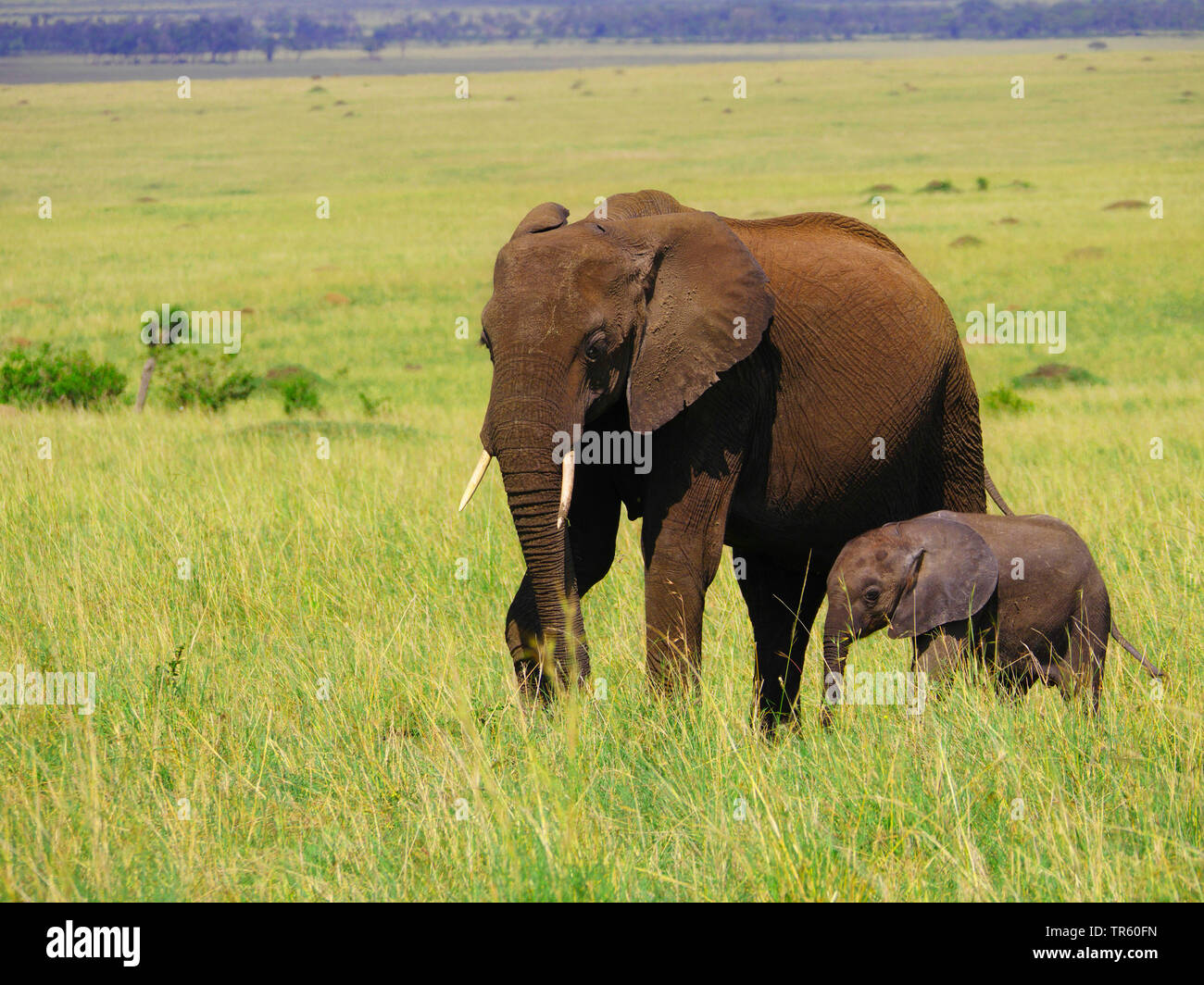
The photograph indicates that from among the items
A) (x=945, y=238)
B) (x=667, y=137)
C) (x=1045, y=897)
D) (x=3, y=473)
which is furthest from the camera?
(x=667, y=137)

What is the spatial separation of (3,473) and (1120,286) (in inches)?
1084

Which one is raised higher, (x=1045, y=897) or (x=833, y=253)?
(x=833, y=253)

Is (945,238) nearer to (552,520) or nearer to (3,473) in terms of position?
(3,473)

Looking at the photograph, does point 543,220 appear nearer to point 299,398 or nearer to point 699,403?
point 699,403

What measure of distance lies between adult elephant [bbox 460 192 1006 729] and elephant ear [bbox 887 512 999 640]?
1.95 ft

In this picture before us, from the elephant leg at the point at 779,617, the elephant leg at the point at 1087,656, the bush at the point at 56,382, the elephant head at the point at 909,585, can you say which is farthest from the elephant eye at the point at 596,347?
the bush at the point at 56,382

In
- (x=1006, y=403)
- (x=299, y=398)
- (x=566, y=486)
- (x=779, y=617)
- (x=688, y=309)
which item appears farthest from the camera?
(x=1006, y=403)

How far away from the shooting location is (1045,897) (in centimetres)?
407

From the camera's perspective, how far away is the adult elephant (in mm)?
5164

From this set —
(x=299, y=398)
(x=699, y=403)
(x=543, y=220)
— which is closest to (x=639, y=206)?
(x=543, y=220)

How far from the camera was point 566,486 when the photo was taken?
5.05 metres

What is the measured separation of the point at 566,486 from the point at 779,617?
1.95m
